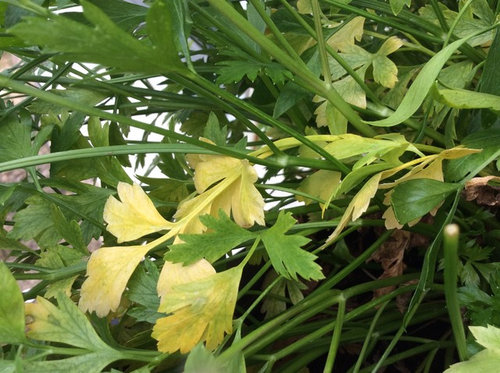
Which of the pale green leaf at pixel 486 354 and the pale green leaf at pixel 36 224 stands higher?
the pale green leaf at pixel 36 224

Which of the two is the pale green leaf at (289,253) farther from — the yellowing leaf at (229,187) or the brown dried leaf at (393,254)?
the brown dried leaf at (393,254)

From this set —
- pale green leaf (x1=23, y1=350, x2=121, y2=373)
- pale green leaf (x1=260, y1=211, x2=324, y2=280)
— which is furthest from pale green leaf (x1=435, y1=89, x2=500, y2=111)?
pale green leaf (x1=23, y1=350, x2=121, y2=373)

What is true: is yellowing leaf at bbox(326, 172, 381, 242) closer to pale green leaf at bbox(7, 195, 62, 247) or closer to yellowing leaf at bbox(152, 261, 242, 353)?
yellowing leaf at bbox(152, 261, 242, 353)

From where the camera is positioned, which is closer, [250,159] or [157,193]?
[250,159]

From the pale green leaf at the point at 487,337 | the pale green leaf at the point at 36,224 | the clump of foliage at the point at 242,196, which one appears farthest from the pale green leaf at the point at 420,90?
the pale green leaf at the point at 36,224

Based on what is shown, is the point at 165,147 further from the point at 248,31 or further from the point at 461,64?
the point at 461,64

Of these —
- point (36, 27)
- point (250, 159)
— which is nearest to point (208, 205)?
point (250, 159)
